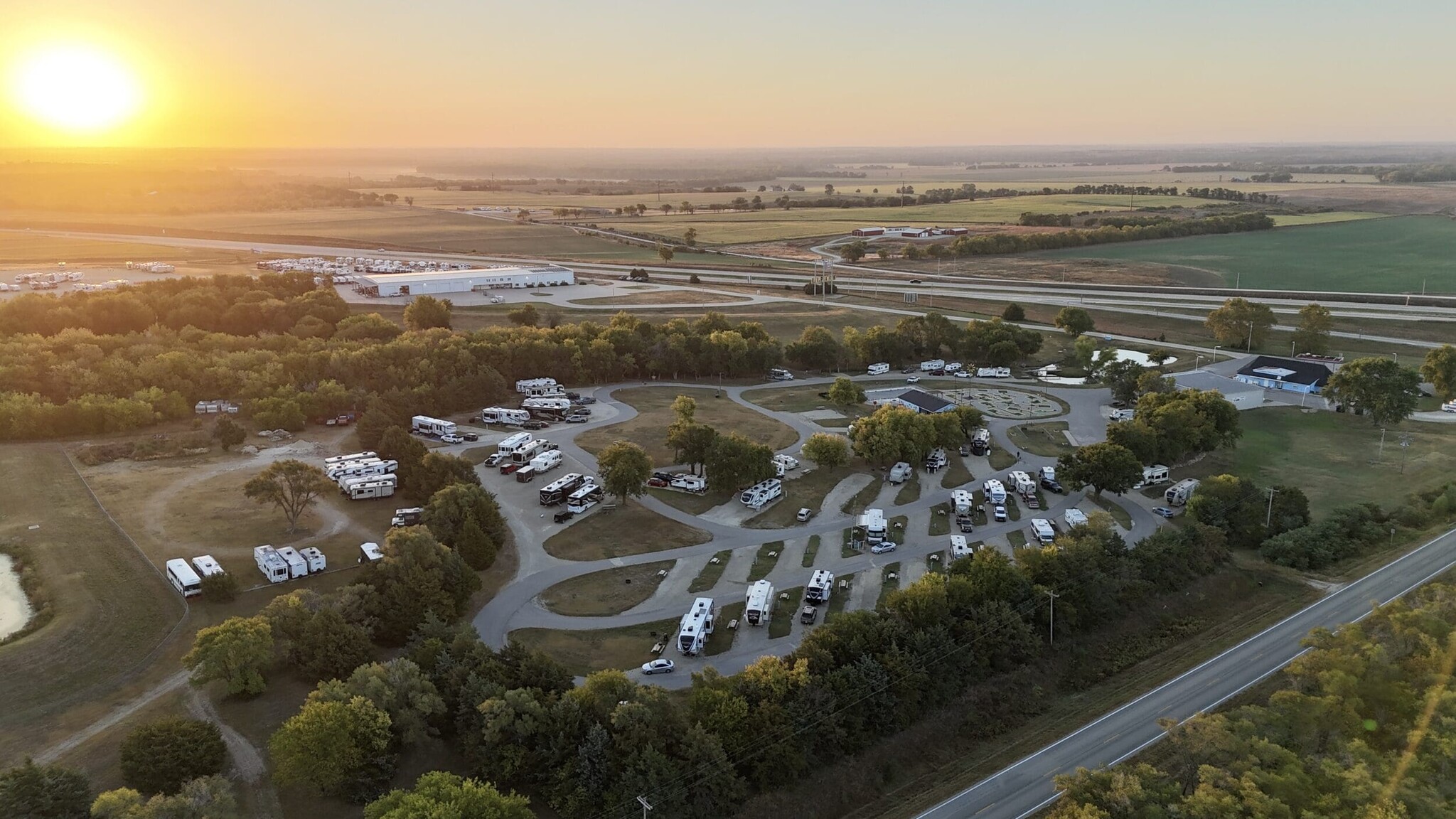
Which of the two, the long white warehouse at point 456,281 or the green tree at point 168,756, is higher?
the long white warehouse at point 456,281

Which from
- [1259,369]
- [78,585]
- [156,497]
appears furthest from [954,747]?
[1259,369]

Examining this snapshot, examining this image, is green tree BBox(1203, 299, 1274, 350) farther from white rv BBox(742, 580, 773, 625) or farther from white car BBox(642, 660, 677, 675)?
white car BBox(642, 660, 677, 675)

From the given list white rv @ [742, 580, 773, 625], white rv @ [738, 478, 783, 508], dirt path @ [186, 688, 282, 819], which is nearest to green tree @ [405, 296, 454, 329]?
white rv @ [738, 478, 783, 508]

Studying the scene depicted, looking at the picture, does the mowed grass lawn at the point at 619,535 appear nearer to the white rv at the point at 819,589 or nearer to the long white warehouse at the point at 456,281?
the white rv at the point at 819,589

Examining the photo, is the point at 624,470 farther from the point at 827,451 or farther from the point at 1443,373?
the point at 1443,373

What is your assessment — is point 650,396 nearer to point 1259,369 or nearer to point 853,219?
point 1259,369

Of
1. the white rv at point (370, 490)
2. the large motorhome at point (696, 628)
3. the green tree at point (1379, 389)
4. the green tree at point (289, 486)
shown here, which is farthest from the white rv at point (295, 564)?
the green tree at point (1379, 389)
